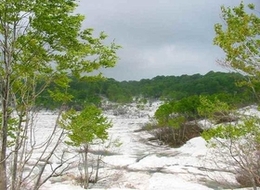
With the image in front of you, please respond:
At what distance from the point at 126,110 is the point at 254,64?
256 ft

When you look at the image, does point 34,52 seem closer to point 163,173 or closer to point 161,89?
point 163,173

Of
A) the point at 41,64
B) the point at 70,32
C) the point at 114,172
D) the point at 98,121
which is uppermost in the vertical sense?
the point at 70,32

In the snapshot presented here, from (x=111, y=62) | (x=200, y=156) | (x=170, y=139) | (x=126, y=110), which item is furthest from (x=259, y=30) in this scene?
(x=126, y=110)

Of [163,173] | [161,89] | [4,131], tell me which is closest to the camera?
[4,131]

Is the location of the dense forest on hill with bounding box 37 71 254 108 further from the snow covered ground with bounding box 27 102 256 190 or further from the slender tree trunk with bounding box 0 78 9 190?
the slender tree trunk with bounding box 0 78 9 190

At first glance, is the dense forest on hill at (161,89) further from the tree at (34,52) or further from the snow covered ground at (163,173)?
the tree at (34,52)

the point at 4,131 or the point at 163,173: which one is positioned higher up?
the point at 4,131

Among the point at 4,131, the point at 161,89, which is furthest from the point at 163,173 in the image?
the point at 161,89

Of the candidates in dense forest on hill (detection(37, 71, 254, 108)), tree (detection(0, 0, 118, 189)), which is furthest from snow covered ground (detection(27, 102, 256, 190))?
dense forest on hill (detection(37, 71, 254, 108))

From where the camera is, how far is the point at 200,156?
27922 mm

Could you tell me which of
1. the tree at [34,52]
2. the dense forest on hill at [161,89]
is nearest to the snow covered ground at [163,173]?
the tree at [34,52]

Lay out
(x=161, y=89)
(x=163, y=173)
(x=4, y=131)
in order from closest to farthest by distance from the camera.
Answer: (x=4, y=131) < (x=163, y=173) < (x=161, y=89)

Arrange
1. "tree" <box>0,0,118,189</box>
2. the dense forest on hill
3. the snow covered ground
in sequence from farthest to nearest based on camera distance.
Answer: the dense forest on hill
the snow covered ground
"tree" <box>0,0,118,189</box>

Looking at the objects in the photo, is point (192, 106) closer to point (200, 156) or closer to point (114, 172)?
point (200, 156)
